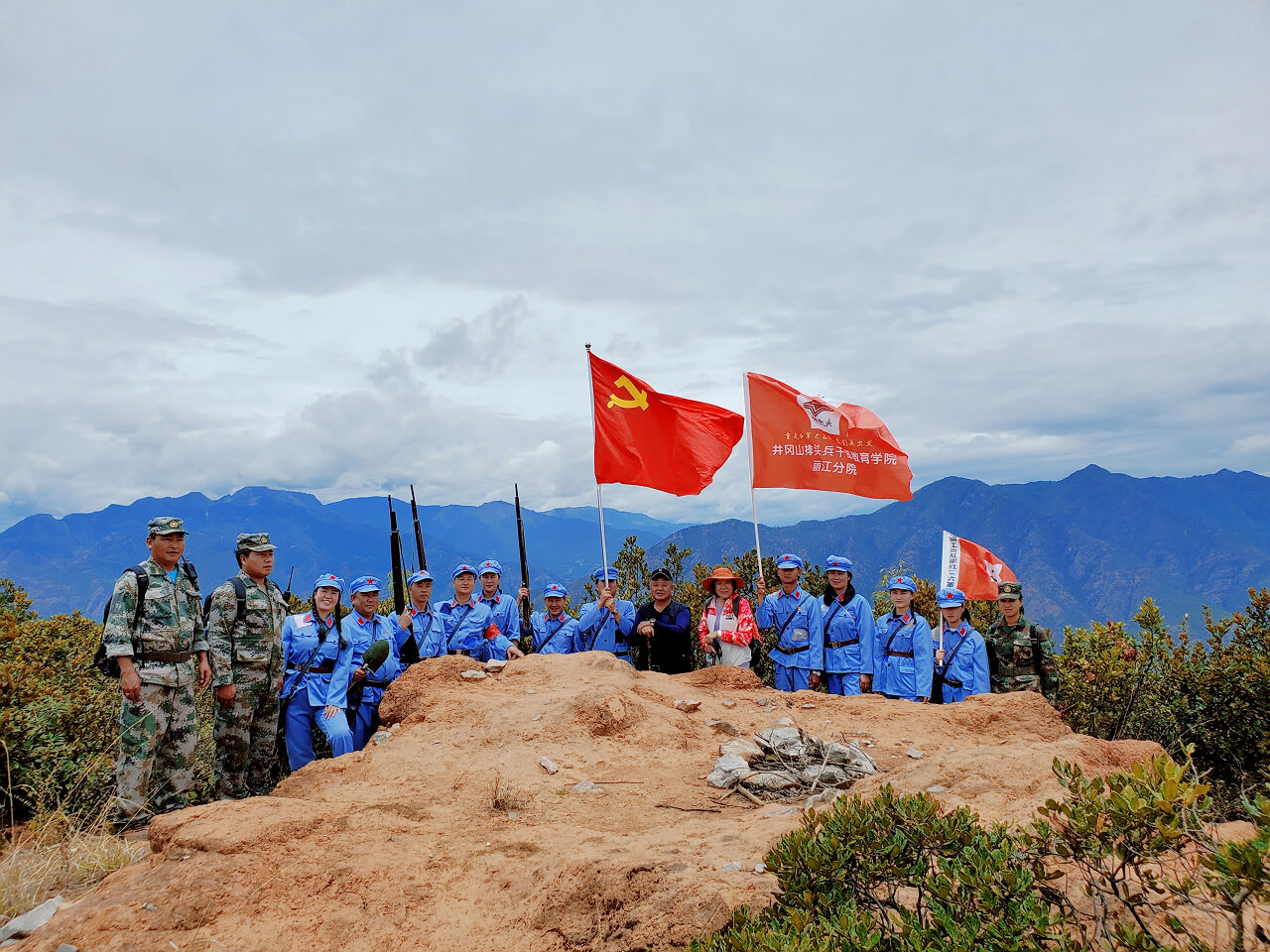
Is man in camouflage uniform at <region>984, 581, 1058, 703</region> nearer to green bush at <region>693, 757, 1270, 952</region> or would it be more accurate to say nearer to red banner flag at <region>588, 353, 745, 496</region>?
red banner flag at <region>588, 353, 745, 496</region>

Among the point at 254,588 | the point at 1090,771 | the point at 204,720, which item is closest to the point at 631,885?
the point at 1090,771

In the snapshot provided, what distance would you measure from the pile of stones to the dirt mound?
23 centimetres

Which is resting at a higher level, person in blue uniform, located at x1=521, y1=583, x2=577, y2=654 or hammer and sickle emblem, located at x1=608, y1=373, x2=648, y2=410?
hammer and sickle emblem, located at x1=608, y1=373, x2=648, y2=410

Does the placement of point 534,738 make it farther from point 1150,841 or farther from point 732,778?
point 1150,841

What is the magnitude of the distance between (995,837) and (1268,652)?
7.30 metres

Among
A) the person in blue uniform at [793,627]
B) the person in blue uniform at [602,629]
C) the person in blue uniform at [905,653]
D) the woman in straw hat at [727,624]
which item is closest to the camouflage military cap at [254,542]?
the person in blue uniform at [602,629]

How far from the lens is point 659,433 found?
9.26 m

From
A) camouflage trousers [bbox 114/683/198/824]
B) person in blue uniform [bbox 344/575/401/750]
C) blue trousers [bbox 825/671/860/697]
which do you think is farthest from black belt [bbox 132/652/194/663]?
blue trousers [bbox 825/671/860/697]

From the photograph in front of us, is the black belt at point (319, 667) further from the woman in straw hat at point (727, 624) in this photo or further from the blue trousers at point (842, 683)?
the blue trousers at point (842, 683)

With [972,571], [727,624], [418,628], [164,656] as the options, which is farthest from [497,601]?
[972,571]

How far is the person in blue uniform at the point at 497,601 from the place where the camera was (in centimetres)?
911

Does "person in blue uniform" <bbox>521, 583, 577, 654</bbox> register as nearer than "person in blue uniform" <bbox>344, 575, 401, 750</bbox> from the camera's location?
No

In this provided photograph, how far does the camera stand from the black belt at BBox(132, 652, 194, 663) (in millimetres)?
5914

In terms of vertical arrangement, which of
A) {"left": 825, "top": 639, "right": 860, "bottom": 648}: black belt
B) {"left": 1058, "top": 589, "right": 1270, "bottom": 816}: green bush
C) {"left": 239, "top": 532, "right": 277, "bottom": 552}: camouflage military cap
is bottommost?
{"left": 1058, "top": 589, "right": 1270, "bottom": 816}: green bush
